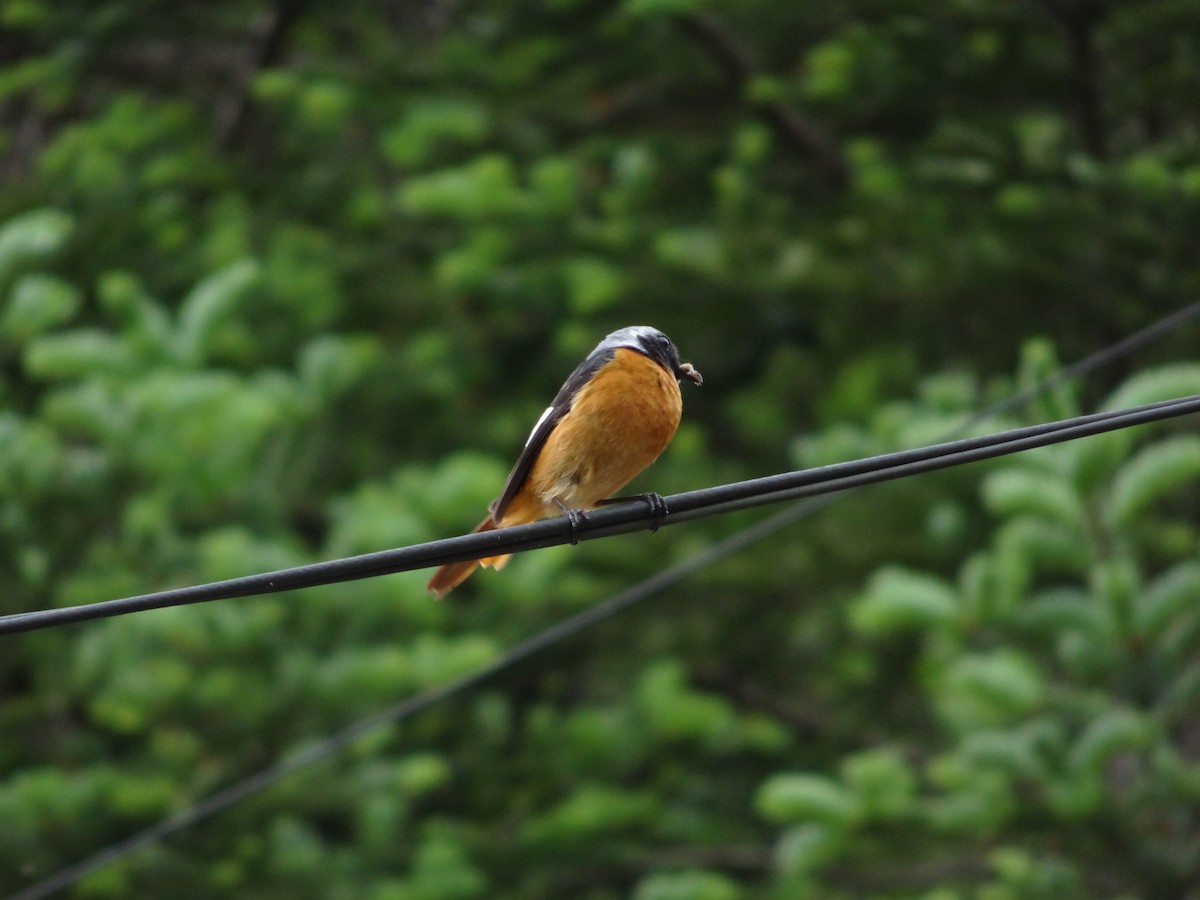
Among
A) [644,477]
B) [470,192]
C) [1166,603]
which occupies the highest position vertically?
[470,192]

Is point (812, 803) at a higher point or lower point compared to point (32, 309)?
lower

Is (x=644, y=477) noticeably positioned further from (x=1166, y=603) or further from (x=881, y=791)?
(x=1166, y=603)

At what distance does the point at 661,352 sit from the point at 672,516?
1138 millimetres

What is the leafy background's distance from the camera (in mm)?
5043

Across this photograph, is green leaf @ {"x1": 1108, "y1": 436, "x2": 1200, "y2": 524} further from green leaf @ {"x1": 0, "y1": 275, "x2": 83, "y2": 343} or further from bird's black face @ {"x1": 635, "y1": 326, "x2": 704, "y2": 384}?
green leaf @ {"x1": 0, "y1": 275, "x2": 83, "y2": 343}

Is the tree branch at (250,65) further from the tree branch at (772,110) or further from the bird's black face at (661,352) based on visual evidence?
the bird's black face at (661,352)

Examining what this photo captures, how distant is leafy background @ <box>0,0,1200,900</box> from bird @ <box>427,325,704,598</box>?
47.8 inches

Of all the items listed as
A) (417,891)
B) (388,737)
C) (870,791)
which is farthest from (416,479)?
(870,791)

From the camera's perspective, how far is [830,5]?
24.1 ft

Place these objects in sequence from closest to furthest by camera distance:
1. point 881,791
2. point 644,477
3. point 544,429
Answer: point 544,429, point 881,791, point 644,477

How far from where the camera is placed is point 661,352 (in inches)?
164

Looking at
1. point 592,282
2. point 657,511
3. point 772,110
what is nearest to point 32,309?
point 592,282

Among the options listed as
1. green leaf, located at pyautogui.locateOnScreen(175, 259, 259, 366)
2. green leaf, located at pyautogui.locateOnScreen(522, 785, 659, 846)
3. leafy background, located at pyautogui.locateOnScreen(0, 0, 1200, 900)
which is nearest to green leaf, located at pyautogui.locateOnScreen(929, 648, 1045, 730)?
leafy background, located at pyautogui.locateOnScreen(0, 0, 1200, 900)

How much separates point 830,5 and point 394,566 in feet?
17.7
